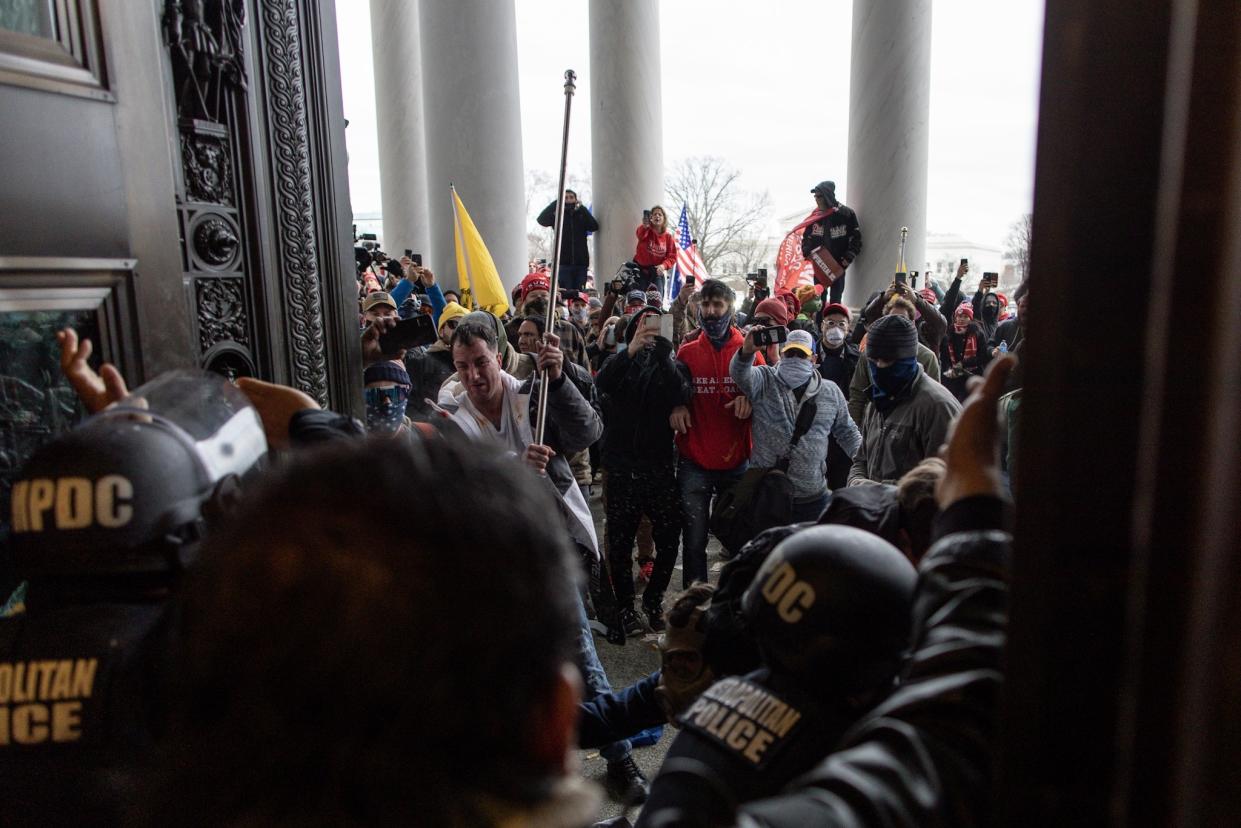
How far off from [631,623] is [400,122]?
490 inches

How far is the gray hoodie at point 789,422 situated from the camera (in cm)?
467

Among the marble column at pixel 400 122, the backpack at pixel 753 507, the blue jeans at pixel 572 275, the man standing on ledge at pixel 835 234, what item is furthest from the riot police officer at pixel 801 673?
the marble column at pixel 400 122

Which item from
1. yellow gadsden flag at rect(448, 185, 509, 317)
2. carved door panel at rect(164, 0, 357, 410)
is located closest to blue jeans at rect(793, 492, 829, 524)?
carved door panel at rect(164, 0, 357, 410)

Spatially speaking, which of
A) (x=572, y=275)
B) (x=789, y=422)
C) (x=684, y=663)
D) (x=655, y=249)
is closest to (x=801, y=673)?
(x=684, y=663)

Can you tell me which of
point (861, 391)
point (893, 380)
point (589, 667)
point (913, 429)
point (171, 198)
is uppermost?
point (171, 198)

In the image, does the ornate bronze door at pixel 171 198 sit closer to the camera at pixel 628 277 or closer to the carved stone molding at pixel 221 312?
the carved stone molding at pixel 221 312

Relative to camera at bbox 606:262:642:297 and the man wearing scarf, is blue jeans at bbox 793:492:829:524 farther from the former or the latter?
camera at bbox 606:262:642:297

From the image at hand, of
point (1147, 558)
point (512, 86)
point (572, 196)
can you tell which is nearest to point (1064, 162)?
point (1147, 558)

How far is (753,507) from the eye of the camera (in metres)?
4.44

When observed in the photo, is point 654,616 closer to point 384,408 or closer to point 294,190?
point 384,408

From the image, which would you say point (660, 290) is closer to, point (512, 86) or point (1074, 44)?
point (512, 86)

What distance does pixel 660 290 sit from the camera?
10.4 m

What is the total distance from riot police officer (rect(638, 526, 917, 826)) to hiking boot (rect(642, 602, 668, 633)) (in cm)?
359

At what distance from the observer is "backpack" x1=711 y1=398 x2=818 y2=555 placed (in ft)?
14.5
